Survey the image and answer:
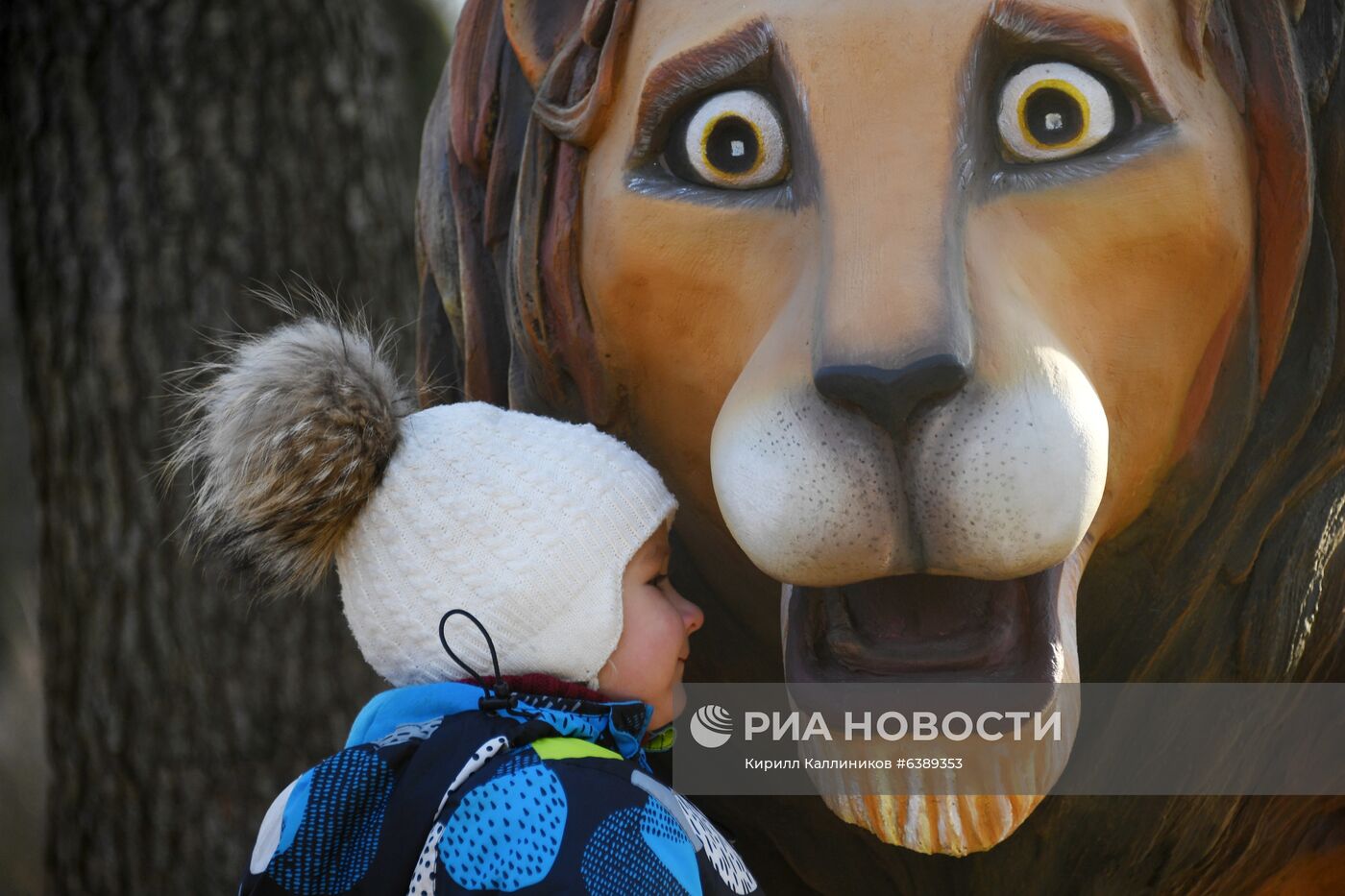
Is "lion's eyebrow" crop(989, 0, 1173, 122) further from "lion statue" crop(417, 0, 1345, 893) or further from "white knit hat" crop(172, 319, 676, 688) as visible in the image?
"white knit hat" crop(172, 319, 676, 688)

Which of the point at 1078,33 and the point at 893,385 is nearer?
the point at 893,385

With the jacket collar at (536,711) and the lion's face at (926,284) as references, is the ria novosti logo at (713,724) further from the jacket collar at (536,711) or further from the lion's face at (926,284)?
the lion's face at (926,284)

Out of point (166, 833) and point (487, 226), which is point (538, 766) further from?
point (166, 833)

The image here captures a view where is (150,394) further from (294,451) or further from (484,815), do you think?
(484,815)

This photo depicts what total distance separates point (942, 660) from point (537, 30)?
699 mm

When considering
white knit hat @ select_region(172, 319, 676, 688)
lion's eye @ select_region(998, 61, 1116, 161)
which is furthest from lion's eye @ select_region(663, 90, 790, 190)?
white knit hat @ select_region(172, 319, 676, 688)

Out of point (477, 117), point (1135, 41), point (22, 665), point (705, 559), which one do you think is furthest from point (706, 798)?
point (22, 665)

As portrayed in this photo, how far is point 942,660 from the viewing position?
125cm

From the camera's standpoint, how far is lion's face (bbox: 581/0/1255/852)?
116cm

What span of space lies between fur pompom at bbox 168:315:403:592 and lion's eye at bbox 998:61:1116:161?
2.08 ft

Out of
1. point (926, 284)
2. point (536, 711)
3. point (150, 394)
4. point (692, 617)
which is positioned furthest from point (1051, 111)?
point (150, 394)

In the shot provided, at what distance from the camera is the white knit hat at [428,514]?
56.7 inches

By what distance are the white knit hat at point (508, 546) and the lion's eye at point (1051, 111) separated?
47cm

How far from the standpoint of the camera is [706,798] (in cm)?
164
